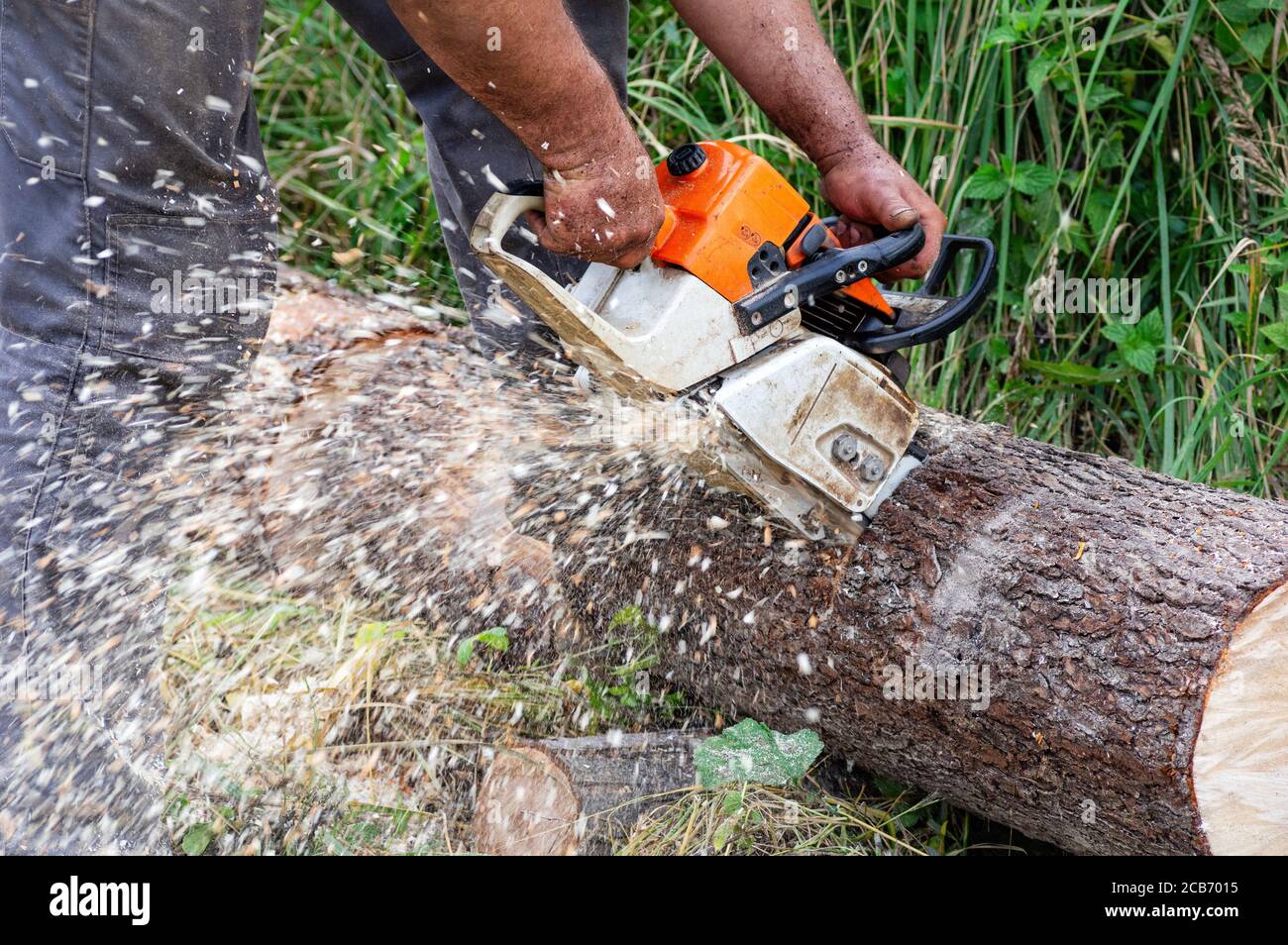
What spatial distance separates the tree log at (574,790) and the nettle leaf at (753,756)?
4.1 inches

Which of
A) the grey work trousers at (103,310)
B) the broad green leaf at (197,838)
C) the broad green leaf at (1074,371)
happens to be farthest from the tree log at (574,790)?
the broad green leaf at (1074,371)

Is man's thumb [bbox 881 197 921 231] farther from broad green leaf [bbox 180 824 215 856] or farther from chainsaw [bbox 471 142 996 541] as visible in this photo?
broad green leaf [bbox 180 824 215 856]

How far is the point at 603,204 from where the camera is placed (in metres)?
1.65

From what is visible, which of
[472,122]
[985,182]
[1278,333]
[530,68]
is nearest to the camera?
[530,68]

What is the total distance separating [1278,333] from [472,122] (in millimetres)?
1830

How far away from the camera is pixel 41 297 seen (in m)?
1.67

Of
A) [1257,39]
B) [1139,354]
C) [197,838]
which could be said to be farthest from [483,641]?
[1257,39]

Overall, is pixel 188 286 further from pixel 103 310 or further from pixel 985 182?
pixel 985 182

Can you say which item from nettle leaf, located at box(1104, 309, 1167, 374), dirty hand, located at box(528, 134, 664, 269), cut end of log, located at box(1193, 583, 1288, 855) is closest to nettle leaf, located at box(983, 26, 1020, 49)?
nettle leaf, located at box(1104, 309, 1167, 374)

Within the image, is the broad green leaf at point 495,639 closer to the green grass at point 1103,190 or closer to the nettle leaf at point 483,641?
the nettle leaf at point 483,641

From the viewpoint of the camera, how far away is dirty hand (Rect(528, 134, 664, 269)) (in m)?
1.63

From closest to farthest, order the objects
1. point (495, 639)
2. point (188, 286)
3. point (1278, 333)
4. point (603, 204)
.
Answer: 1. point (603, 204)
2. point (188, 286)
3. point (495, 639)
4. point (1278, 333)

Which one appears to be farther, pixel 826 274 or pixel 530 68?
pixel 826 274

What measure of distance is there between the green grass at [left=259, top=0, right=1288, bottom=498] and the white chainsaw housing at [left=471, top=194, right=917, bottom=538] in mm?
1119
